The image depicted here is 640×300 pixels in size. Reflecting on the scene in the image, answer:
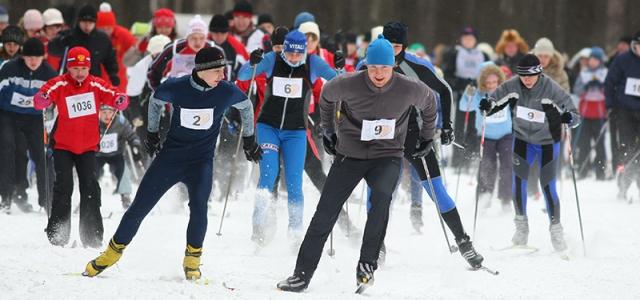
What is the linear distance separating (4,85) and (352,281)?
4648mm

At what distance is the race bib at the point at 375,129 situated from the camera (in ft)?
24.6

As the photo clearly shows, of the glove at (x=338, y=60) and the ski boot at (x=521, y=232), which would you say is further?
the ski boot at (x=521, y=232)

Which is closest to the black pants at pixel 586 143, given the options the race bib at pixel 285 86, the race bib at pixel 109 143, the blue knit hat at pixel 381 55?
the race bib at pixel 109 143

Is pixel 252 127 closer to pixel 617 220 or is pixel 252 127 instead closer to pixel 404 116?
pixel 404 116

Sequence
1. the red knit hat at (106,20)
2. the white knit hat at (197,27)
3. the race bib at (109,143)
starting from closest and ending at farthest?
the white knit hat at (197,27) < the race bib at (109,143) < the red knit hat at (106,20)

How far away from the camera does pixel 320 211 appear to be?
752 centimetres

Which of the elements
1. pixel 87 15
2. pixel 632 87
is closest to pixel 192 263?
pixel 87 15

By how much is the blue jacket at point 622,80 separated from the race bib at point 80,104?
7.32m

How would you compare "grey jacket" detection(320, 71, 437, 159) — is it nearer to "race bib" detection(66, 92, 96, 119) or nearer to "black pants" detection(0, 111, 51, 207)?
"race bib" detection(66, 92, 96, 119)

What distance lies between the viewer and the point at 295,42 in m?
9.18

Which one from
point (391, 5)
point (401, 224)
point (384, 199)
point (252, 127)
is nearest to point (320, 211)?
point (384, 199)

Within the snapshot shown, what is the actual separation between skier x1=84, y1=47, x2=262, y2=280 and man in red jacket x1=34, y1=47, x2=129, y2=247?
57.0 inches

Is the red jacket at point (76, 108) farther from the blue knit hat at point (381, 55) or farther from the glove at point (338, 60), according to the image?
the blue knit hat at point (381, 55)

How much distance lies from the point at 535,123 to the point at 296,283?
3456 mm
